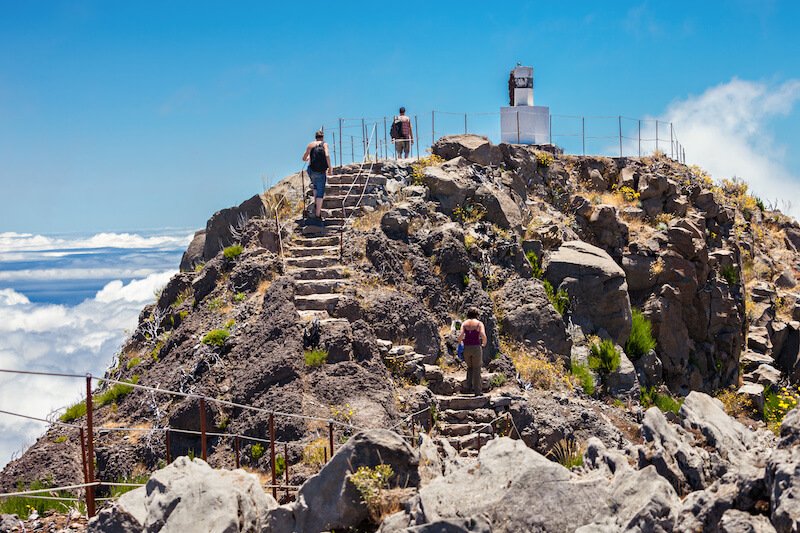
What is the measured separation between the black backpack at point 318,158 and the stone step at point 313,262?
216 cm

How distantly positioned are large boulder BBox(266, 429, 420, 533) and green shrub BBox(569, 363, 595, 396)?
10583 millimetres

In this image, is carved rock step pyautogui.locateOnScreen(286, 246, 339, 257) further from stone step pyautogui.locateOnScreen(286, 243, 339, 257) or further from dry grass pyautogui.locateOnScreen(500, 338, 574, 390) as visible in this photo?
dry grass pyautogui.locateOnScreen(500, 338, 574, 390)

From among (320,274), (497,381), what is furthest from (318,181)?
(497,381)

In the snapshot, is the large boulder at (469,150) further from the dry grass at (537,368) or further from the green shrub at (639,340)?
the dry grass at (537,368)

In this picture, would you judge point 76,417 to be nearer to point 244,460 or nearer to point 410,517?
point 244,460

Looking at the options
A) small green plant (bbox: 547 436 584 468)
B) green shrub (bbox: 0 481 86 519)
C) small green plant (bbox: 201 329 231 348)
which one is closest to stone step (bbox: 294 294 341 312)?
small green plant (bbox: 201 329 231 348)

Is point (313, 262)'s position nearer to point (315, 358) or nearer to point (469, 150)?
point (315, 358)

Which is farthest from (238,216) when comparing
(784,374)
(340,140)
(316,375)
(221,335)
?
(784,374)

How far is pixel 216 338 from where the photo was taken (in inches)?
754

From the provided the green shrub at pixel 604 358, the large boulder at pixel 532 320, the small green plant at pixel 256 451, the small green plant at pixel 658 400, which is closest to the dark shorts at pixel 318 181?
the large boulder at pixel 532 320

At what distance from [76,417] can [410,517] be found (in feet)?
36.0

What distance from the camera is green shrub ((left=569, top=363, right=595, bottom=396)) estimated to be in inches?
827

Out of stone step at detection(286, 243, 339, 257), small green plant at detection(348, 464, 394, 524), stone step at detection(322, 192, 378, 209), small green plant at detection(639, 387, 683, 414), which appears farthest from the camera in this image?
stone step at detection(322, 192, 378, 209)

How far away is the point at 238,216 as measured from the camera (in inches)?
1025
